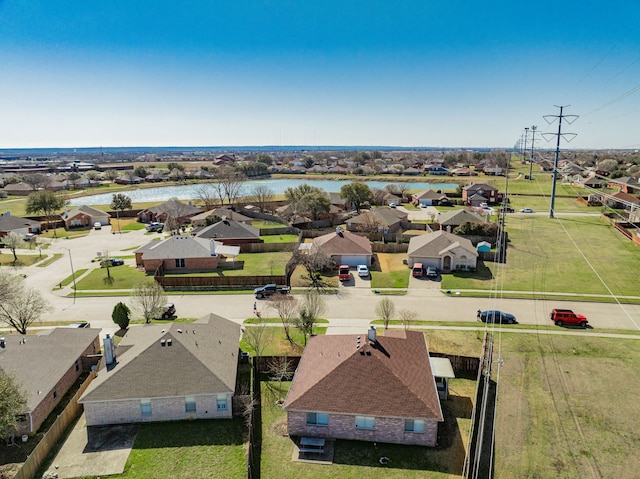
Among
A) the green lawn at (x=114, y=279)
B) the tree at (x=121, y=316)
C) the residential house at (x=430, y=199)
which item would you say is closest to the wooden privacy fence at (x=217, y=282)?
the green lawn at (x=114, y=279)

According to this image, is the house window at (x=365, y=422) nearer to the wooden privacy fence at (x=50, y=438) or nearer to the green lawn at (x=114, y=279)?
the wooden privacy fence at (x=50, y=438)

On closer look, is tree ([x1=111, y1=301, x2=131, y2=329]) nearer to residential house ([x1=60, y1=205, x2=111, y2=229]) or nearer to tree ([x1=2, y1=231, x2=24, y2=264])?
tree ([x1=2, y1=231, x2=24, y2=264])

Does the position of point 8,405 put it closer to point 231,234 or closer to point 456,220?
point 231,234

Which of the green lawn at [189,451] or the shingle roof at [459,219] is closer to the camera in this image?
the green lawn at [189,451]

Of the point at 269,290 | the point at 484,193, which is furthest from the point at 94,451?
the point at 484,193

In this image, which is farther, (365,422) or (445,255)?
Answer: (445,255)

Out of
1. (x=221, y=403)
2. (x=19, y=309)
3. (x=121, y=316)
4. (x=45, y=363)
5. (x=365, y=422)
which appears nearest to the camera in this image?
(x=365, y=422)

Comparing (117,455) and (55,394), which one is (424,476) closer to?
(117,455)
